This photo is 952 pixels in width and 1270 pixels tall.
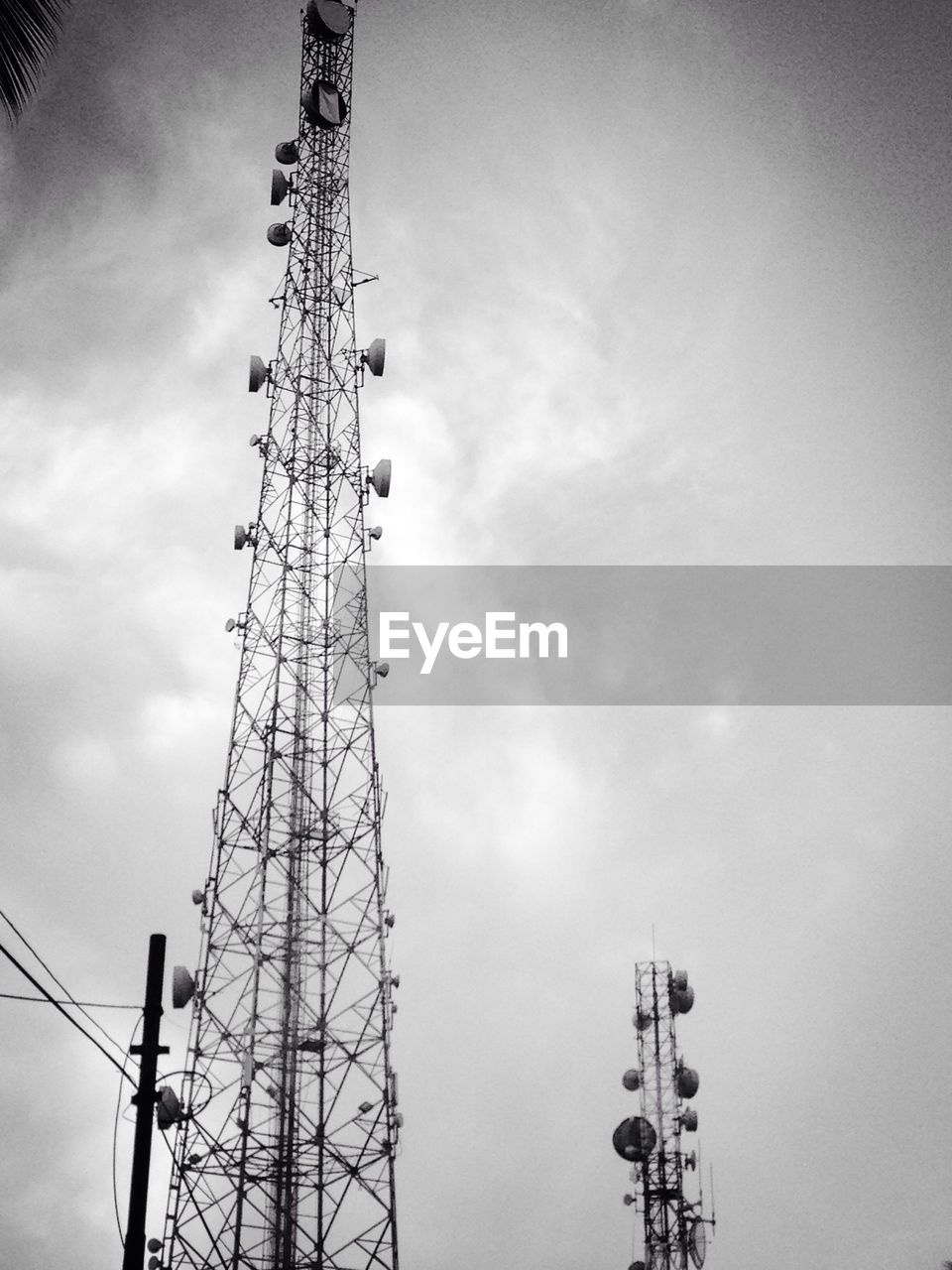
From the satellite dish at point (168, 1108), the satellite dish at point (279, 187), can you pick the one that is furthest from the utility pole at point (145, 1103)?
the satellite dish at point (279, 187)

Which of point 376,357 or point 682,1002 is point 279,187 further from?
point 682,1002

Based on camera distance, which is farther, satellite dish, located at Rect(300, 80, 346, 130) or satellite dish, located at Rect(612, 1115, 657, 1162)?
satellite dish, located at Rect(612, 1115, 657, 1162)

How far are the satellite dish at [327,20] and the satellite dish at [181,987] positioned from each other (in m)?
28.3

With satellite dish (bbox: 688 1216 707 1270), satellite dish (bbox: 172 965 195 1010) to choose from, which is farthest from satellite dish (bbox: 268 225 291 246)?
satellite dish (bbox: 688 1216 707 1270)

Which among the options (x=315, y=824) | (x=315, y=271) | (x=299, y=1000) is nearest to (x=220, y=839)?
(x=315, y=824)

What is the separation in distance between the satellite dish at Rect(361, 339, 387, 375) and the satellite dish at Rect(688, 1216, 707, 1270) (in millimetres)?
29926

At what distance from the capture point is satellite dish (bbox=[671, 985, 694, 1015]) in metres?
45.8

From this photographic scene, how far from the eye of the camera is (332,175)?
39.9 meters

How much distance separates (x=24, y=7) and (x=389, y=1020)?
84.8 feet

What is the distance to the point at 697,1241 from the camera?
43281 mm

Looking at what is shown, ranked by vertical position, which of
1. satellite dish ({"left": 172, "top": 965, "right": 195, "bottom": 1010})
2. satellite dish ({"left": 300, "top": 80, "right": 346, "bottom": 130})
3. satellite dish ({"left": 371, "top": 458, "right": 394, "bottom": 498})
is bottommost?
satellite dish ({"left": 172, "top": 965, "right": 195, "bottom": 1010})

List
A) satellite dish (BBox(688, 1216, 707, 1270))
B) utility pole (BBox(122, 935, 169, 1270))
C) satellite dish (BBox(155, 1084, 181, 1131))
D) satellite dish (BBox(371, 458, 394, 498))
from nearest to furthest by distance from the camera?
1. utility pole (BBox(122, 935, 169, 1270))
2. satellite dish (BBox(155, 1084, 181, 1131))
3. satellite dish (BBox(371, 458, 394, 498))
4. satellite dish (BBox(688, 1216, 707, 1270))

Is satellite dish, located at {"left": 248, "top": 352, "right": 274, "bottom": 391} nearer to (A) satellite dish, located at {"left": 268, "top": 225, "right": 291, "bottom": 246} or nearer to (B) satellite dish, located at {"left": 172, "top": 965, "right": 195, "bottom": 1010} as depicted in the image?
(A) satellite dish, located at {"left": 268, "top": 225, "right": 291, "bottom": 246}

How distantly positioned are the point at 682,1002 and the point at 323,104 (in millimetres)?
32359
